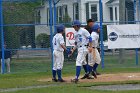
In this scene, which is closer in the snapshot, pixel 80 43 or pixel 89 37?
pixel 80 43

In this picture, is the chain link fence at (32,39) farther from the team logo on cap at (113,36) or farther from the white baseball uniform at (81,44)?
the white baseball uniform at (81,44)

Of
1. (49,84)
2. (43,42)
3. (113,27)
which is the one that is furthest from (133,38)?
(49,84)

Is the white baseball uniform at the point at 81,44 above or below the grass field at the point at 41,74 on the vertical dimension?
above

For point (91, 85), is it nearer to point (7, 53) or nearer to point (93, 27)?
point (93, 27)

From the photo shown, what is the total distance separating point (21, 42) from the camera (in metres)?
A: 22.5

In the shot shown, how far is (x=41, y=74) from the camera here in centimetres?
1941

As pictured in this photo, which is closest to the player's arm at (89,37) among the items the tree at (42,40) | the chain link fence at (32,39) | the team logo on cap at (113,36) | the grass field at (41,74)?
the grass field at (41,74)

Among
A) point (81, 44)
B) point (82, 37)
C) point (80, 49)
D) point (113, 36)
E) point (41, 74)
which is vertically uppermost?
point (113, 36)

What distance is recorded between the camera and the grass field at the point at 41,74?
1353cm

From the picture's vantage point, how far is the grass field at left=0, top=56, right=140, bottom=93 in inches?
533

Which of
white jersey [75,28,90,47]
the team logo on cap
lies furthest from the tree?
white jersey [75,28,90,47]

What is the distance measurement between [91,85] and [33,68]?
8632 mm

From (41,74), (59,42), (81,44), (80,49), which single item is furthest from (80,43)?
(41,74)

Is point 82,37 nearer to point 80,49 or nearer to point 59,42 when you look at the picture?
point 80,49
